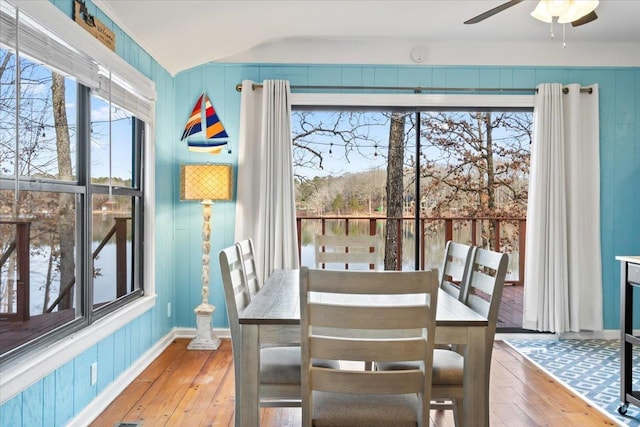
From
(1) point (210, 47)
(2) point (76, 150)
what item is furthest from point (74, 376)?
(1) point (210, 47)

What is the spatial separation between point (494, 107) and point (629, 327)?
2.26 metres

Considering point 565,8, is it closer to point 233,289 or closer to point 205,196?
point 233,289

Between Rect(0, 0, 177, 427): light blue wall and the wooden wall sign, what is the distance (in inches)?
2.1

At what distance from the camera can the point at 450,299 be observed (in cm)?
220

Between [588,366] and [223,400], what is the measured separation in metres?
2.67

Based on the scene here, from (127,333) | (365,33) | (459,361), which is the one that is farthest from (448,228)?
(127,333)

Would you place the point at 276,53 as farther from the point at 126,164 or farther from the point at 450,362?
the point at 450,362

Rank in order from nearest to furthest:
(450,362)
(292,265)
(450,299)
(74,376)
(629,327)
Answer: (450,362) → (450,299) → (74,376) → (629,327) → (292,265)

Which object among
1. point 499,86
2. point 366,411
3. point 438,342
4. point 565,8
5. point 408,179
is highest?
point 499,86

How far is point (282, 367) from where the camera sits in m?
1.97

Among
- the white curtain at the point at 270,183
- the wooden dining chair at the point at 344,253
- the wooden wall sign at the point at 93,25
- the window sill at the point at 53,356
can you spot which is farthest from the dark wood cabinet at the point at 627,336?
the wooden wall sign at the point at 93,25

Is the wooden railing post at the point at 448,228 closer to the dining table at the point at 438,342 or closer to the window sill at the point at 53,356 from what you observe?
the window sill at the point at 53,356

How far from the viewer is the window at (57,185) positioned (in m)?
1.95

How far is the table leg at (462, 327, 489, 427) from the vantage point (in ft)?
5.86
